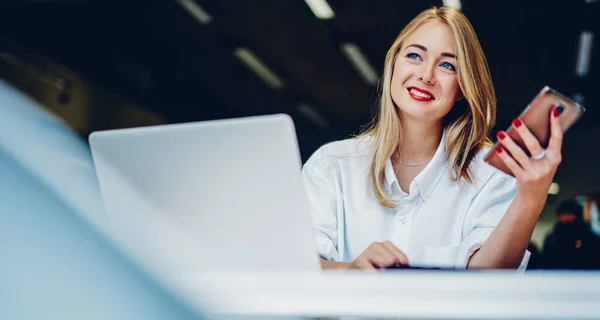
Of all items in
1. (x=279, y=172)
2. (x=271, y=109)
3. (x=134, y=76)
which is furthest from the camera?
(x=271, y=109)

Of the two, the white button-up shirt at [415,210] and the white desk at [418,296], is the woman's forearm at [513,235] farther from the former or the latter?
the white desk at [418,296]

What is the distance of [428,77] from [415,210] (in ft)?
1.10

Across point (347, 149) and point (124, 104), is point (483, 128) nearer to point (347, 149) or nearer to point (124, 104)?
point (347, 149)

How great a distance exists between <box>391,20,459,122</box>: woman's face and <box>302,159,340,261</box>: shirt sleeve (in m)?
0.27

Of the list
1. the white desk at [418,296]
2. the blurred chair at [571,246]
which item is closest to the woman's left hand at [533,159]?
the white desk at [418,296]

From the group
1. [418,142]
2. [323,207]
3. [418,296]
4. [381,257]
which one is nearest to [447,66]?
[418,142]

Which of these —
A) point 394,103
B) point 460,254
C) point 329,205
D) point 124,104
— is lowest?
point 460,254

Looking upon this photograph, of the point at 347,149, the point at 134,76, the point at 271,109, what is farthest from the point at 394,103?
the point at 271,109

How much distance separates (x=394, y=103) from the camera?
1780 millimetres

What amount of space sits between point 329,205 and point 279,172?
72cm

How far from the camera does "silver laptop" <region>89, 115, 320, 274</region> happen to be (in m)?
0.86

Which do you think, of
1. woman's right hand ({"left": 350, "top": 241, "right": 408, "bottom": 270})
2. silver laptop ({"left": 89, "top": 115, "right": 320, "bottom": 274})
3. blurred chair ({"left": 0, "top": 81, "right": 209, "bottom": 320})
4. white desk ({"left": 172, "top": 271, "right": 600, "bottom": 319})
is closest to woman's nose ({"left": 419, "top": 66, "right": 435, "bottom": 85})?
woman's right hand ({"left": 350, "top": 241, "right": 408, "bottom": 270})

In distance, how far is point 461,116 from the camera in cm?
173

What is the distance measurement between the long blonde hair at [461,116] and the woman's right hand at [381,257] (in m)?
0.45
